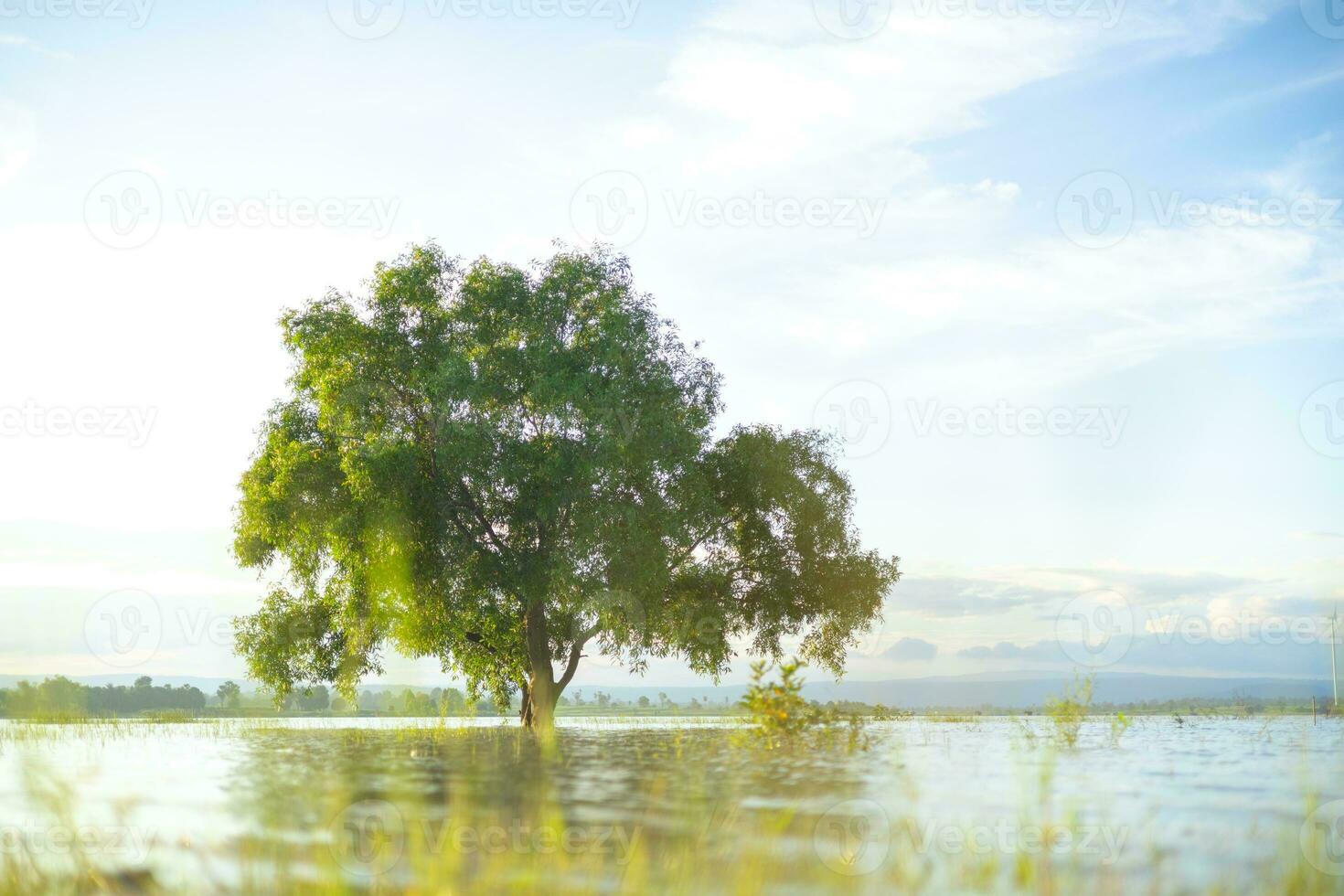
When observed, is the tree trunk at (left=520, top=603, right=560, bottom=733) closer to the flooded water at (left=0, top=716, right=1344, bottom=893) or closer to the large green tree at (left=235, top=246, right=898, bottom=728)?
the large green tree at (left=235, top=246, right=898, bottom=728)

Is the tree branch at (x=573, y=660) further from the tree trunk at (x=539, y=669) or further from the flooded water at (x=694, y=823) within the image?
the flooded water at (x=694, y=823)

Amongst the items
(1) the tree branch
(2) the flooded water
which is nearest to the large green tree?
(1) the tree branch

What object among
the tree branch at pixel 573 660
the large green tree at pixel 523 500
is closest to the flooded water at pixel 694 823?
the large green tree at pixel 523 500

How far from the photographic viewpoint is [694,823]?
9.54 m

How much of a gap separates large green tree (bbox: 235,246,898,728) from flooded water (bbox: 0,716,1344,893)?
50.3 feet

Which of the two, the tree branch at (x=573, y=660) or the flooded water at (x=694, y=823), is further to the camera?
the tree branch at (x=573, y=660)

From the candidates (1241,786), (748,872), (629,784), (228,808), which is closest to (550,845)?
(748,872)

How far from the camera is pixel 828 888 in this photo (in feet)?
22.1

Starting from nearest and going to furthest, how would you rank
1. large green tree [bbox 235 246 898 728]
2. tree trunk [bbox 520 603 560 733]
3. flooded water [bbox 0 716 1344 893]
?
flooded water [bbox 0 716 1344 893]
large green tree [bbox 235 246 898 728]
tree trunk [bbox 520 603 560 733]

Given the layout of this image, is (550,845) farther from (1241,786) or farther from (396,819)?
(1241,786)

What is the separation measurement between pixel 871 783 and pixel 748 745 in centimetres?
958

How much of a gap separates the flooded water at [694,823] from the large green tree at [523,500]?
15329mm

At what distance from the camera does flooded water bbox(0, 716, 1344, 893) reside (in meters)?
7.04

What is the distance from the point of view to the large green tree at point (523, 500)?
109 ft
